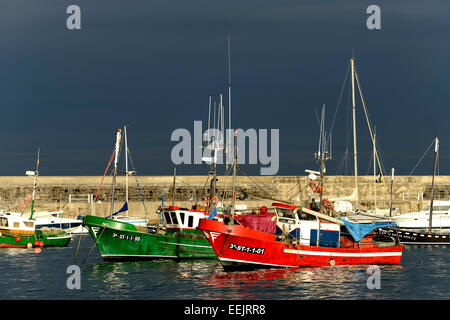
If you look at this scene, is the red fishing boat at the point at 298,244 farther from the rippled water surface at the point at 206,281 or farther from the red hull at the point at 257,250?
the rippled water surface at the point at 206,281

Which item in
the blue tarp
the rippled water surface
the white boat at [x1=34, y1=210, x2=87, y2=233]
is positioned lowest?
the rippled water surface

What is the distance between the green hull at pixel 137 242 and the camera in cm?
3922

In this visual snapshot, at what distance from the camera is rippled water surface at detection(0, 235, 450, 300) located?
28703 mm

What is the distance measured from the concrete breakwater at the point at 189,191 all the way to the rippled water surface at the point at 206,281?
2690 centimetres

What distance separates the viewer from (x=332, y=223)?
3666 centimetres

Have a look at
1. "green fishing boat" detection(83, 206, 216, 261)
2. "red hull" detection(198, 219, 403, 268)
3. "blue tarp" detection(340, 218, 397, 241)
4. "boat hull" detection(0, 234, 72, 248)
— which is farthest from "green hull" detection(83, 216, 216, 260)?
"boat hull" detection(0, 234, 72, 248)

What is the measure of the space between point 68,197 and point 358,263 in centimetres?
4042

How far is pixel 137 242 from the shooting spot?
3981 centimetres

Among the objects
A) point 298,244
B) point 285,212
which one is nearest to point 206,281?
point 298,244

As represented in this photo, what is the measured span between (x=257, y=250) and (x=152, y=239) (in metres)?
8.32

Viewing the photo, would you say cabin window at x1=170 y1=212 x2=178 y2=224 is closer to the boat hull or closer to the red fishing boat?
the red fishing boat

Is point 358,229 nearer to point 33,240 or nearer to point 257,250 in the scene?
point 257,250

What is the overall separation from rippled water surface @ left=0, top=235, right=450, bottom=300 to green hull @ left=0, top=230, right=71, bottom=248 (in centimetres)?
654
